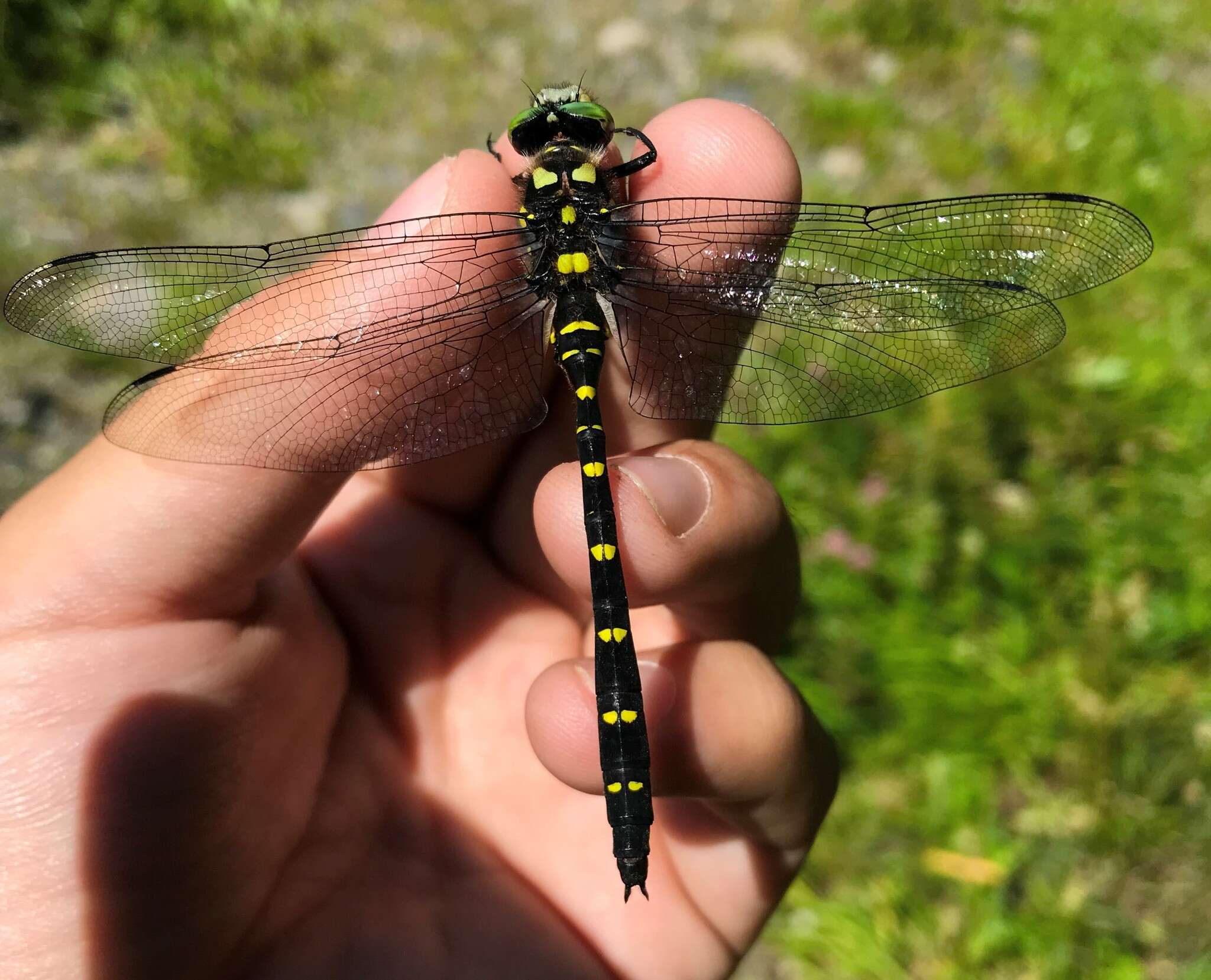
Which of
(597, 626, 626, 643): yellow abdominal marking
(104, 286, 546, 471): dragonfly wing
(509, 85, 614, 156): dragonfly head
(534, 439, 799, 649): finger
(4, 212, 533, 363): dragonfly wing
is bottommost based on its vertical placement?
(597, 626, 626, 643): yellow abdominal marking

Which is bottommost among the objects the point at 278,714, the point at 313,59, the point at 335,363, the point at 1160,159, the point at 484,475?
the point at 278,714

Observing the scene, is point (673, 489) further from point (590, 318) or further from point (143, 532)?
point (143, 532)

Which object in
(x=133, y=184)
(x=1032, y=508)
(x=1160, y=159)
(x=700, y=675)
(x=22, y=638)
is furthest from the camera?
(x=133, y=184)

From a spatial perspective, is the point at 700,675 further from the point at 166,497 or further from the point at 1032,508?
the point at 1032,508

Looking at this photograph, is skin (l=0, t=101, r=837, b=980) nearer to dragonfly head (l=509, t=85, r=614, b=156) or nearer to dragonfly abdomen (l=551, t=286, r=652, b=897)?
dragonfly abdomen (l=551, t=286, r=652, b=897)

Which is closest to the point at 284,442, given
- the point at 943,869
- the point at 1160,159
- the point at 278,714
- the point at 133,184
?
the point at 278,714

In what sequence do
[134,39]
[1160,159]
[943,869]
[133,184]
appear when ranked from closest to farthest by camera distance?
1. [943,869]
2. [1160,159]
3. [133,184]
4. [134,39]

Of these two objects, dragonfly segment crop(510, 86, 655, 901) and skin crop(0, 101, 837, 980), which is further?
dragonfly segment crop(510, 86, 655, 901)

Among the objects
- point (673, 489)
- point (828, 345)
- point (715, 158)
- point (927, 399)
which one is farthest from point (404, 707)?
point (927, 399)

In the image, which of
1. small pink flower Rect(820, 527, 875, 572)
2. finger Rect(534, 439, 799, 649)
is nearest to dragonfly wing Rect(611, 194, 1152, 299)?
finger Rect(534, 439, 799, 649)
